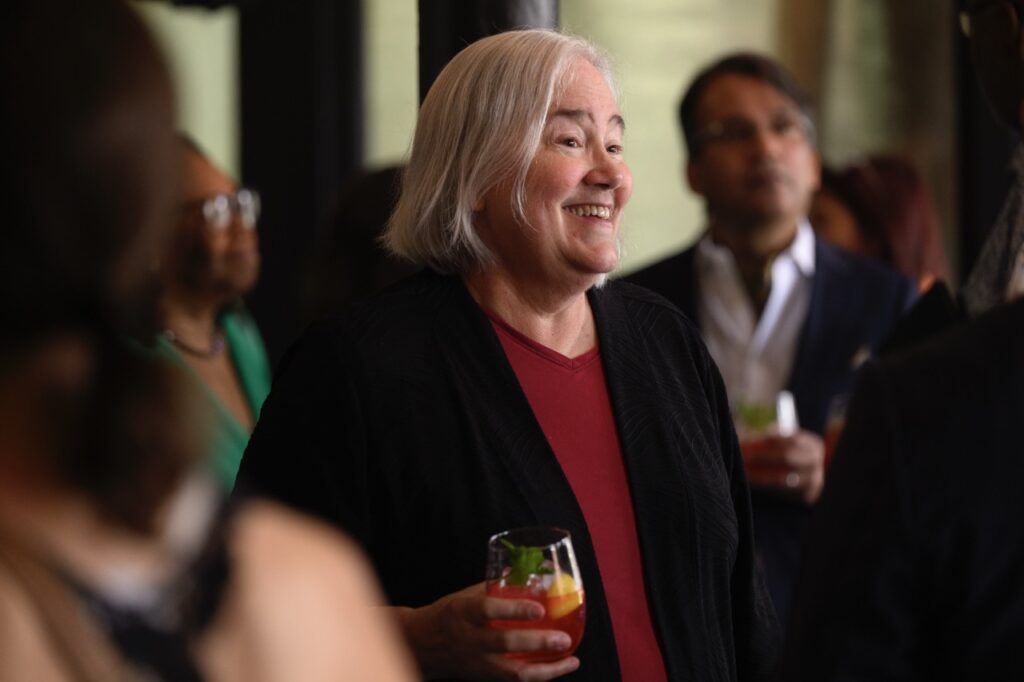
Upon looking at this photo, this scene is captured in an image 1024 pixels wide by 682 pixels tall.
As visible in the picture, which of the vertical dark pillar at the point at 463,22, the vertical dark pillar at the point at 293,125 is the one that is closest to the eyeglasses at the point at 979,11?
the vertical dark pillar at the point at 463,22

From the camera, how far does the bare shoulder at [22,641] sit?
1010 millimetres

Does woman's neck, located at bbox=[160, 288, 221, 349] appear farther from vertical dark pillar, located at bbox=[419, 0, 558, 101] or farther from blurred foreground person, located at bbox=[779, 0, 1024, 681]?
blurred foreground person, located at bbox=[779, 0, 1024, 681]

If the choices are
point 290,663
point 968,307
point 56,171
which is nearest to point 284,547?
point 290,663

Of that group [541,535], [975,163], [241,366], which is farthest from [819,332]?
[975,163]

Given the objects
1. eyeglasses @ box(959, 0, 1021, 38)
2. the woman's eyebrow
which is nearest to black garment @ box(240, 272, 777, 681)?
the woman's eyebrow

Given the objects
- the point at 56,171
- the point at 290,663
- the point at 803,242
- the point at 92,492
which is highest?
the point at 56,171

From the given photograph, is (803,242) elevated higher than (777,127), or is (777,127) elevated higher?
(777,127)

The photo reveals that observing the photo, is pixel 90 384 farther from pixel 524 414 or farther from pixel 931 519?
pixel 524 414

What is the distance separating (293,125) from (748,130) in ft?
8.08

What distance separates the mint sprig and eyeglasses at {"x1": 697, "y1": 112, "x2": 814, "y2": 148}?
2.29 metres

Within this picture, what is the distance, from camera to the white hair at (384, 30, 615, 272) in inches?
96.3

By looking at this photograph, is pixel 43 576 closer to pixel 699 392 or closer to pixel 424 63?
pixel 699 392

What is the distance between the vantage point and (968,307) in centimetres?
253

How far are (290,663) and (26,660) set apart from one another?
0.63 feet
